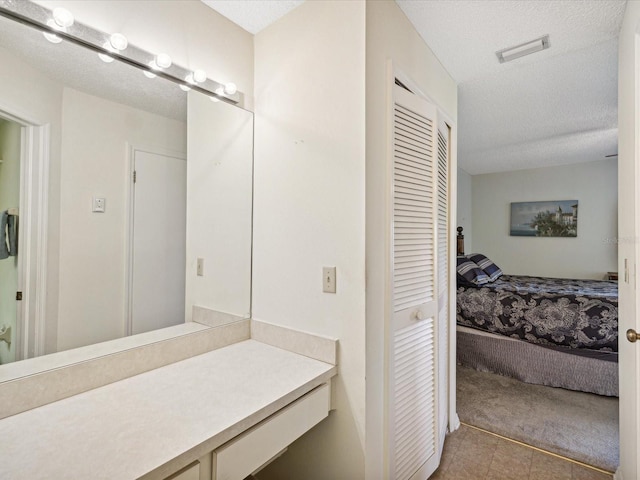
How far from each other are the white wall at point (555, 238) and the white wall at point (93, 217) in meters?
5.49

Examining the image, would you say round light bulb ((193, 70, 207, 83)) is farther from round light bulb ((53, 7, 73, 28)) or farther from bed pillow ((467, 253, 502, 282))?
bed pillow ((467, 253, 502, 282))

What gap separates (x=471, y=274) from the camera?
3488 mm

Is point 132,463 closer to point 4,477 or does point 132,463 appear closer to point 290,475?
point 4,477

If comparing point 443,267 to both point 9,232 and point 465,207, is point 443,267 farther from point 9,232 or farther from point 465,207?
point 465,207

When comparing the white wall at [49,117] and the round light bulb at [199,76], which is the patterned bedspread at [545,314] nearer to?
the round light bulb at [199,76]

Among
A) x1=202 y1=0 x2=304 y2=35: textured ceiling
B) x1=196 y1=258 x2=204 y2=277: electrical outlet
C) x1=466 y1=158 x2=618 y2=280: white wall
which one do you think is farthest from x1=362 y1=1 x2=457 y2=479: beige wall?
x1=466 y1=158 x2=618 y2=280: white wall

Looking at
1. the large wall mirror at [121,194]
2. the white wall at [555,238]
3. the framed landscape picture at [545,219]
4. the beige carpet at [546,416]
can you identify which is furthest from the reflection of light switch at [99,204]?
the framed landscape picture at [545,219]

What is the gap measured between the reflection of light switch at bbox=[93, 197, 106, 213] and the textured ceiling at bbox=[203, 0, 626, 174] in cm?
105

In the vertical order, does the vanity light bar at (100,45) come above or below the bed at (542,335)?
above

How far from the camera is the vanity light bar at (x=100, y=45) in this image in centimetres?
99

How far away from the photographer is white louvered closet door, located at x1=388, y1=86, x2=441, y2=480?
1.45 meters

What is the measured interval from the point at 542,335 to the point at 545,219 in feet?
9.87

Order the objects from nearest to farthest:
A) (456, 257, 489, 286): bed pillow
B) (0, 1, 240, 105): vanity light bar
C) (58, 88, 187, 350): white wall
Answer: (0, 1, 240, 105): vanity light bar → (58, 88, 187, 350): white wall → (456, 257, 489, 286): bed pillow

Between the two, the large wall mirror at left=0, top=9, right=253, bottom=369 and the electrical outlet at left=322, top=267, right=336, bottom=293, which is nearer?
the large wall mirror at left=0, top=9, right=253, bottom=369
